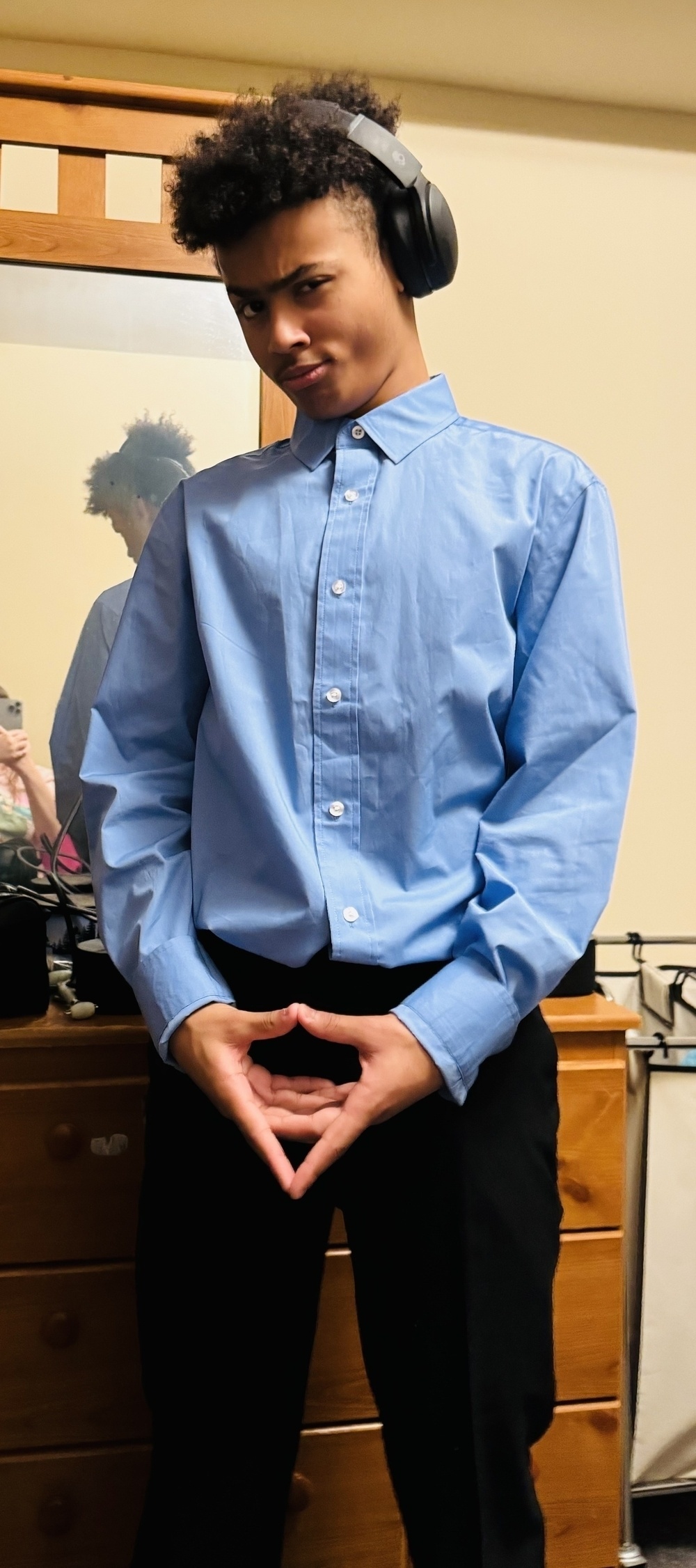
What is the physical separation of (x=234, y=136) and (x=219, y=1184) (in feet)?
2.47

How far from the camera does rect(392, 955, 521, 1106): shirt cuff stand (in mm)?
722

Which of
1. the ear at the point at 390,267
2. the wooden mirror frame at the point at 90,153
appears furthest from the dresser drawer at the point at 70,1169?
the wooden mirror frame at the point at 90,153

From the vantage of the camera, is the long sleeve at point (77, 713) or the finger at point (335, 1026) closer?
the finger at point (335, 1026)

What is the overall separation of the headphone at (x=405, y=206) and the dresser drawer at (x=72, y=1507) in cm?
116

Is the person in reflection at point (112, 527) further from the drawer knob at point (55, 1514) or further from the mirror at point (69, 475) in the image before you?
the drawer knob at point (55, 1514)

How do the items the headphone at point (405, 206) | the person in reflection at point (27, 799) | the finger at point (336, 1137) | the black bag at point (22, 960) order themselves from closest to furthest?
the finger at point (336, 1137)
the headphone at point (405, 206)
the black bag at point (22, 960)
the person in reflection at point (27, 799)

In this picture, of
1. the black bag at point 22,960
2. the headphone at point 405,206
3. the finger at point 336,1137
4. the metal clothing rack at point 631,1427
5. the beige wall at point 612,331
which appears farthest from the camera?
the beige wall at point 612,331

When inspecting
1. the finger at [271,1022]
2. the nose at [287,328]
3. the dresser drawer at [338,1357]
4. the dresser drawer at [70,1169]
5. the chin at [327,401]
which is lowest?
the dresser drawer at [338,1357]

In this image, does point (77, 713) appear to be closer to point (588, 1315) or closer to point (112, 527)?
point (112, 527)

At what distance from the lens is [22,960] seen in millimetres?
1146

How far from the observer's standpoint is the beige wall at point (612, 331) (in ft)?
5.43

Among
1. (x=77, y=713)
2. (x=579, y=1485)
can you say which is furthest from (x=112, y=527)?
(x=579, y=1485)

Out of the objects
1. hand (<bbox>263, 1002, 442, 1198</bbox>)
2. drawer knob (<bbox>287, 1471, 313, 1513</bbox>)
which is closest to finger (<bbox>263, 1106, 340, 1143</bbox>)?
hand (<bbox>263, 1002, 442, 1198</bbox>)

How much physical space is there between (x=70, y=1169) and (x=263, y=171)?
0.93 metres
